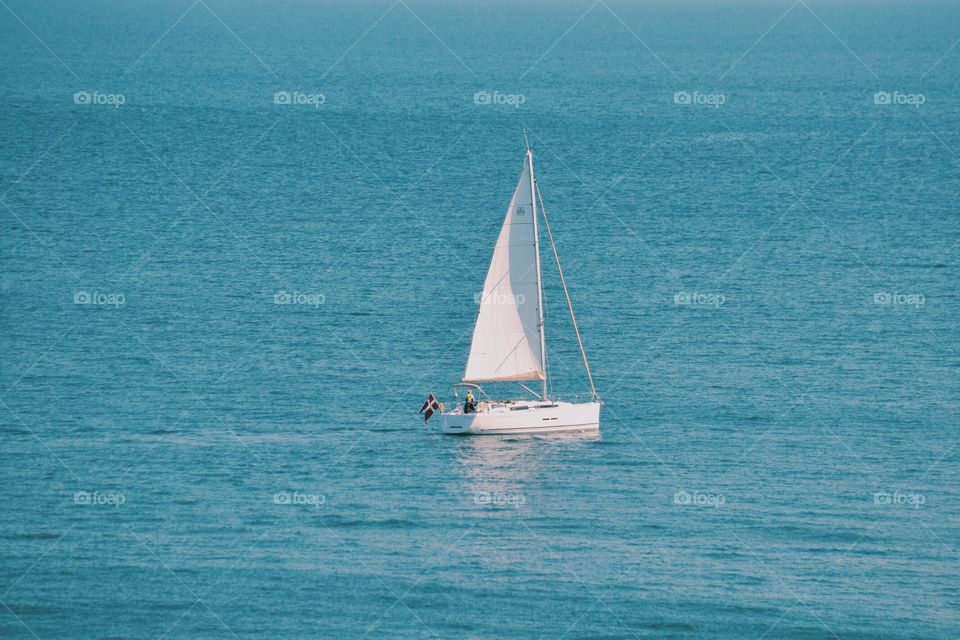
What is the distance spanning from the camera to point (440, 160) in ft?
544

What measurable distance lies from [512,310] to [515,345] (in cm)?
188

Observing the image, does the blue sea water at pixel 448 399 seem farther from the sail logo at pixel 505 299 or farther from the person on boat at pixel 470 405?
the sail logo at pixel 505 299

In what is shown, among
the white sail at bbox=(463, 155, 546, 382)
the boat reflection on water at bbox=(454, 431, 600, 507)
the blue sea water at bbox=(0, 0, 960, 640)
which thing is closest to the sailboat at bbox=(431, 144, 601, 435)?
the white sail at bbox=(463, 155, 546, 382)

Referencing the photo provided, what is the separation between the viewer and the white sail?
8762 cm

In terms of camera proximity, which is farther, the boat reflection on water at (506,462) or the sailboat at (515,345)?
the sailboat at (515,345)

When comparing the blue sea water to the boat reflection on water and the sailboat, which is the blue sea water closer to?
the boat reflection on water

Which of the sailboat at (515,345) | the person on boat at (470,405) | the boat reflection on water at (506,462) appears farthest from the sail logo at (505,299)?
the boat reflection on water at (506,462)

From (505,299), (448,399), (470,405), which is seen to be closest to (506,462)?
(470,405)

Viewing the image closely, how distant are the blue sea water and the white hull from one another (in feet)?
3.56

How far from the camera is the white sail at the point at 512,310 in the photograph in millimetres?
87625

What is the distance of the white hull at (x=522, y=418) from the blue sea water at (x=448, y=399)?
1.09 meters

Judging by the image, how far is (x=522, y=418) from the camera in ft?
285

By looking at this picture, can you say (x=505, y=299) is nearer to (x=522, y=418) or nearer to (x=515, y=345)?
(x=515, y=345)

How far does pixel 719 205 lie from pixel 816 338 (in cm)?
4140
